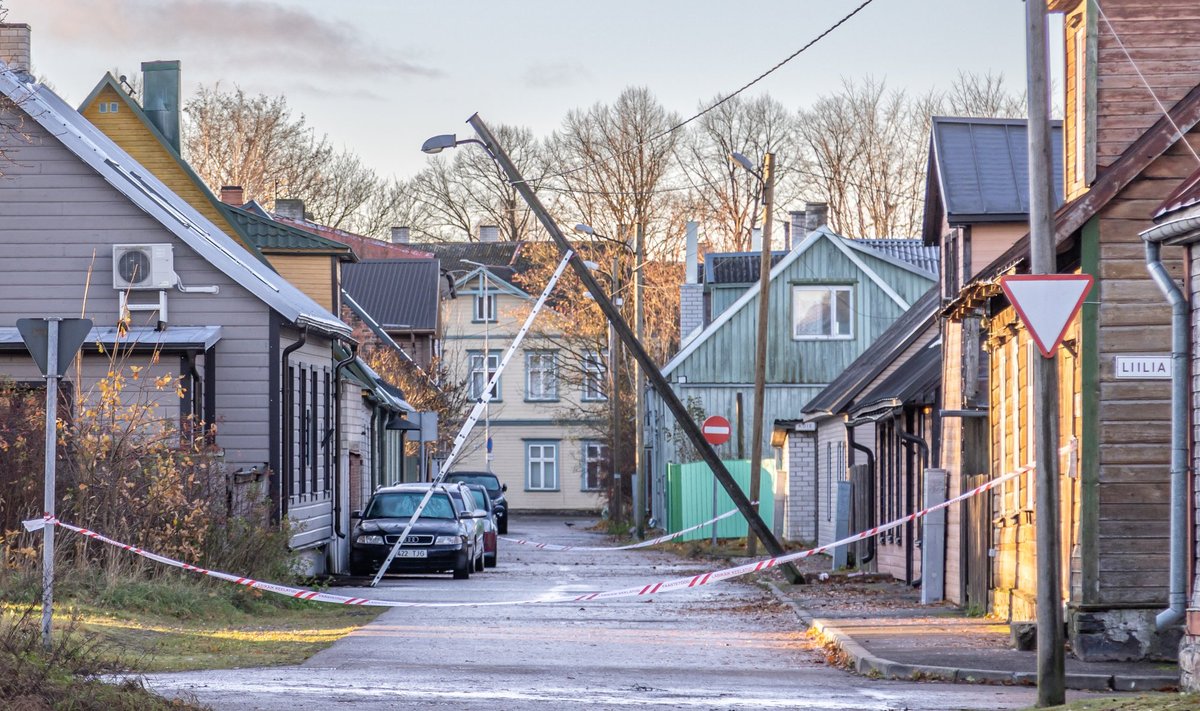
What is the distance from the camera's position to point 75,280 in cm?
2384

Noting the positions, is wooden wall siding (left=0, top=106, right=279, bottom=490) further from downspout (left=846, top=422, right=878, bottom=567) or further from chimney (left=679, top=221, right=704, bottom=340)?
chimney (left=679, top=221, right=704, bottom=340)

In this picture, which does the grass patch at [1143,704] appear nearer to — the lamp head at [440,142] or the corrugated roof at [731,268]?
the lamp head at [440,142]

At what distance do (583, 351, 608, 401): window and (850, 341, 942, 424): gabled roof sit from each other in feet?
111

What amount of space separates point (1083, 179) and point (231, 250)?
572 inches

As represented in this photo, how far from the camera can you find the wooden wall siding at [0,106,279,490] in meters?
23.7

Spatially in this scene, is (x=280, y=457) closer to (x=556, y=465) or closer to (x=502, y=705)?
(x=502, y=705)

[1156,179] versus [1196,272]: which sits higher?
[1156,179]

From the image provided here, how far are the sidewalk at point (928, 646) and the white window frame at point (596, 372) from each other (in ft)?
128

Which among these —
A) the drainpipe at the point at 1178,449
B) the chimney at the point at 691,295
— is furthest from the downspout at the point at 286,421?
the chimney at the point at 691,295

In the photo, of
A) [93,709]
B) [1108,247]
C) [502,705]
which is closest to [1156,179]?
[1108,247]

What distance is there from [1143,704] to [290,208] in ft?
167

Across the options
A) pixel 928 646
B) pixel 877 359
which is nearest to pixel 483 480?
pixel 877 359

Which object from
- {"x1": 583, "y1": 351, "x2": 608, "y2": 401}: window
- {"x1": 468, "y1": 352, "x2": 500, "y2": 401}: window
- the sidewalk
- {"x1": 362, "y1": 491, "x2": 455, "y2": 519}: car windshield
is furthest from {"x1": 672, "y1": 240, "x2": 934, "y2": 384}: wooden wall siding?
{"x1": 468, "y1": 352, "x2": 500, "y2": 401}: window

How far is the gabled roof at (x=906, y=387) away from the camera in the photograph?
22.8m
